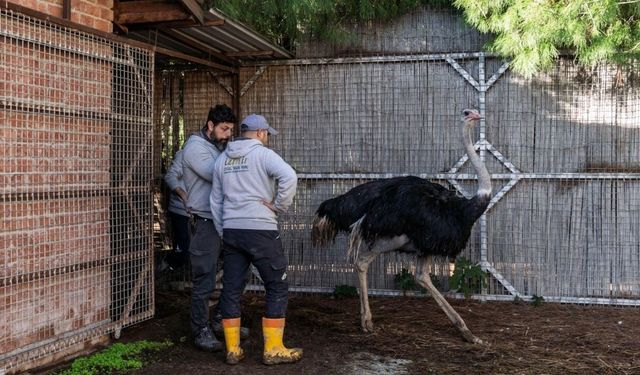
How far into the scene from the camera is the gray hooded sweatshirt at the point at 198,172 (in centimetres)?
551

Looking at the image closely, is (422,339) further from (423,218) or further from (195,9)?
(195,9)

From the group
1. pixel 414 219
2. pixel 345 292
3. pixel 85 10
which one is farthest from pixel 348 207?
pixel 85 10

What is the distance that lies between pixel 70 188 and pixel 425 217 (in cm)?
296

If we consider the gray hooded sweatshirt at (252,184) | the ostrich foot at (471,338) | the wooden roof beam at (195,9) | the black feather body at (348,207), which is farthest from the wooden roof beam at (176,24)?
the ostrich foot at (471,338)

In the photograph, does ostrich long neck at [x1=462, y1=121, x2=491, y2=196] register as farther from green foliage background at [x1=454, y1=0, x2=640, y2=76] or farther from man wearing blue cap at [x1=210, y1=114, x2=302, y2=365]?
man wearing blue cap at [x1=210, y1=114, x2=302, y2=365]

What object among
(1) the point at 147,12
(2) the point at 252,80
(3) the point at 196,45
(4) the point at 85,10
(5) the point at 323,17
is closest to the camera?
(4) the point at 85,10

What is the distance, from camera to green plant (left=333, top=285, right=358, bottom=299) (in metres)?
7.65

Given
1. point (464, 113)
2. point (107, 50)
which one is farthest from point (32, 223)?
point (464, 113)

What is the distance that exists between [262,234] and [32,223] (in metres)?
1.68

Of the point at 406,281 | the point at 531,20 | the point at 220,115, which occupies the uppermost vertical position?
the point at 531,20

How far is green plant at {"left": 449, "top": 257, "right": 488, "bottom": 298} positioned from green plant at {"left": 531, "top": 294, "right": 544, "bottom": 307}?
1.73ft

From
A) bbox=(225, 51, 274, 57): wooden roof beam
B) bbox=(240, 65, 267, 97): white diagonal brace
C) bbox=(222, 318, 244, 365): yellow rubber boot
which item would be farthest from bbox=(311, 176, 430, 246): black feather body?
bbox=(240, 65, 267, 97): white diagonal brace

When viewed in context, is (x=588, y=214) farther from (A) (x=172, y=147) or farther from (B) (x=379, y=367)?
(A) (x=172, y=147)

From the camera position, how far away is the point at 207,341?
552 cm
